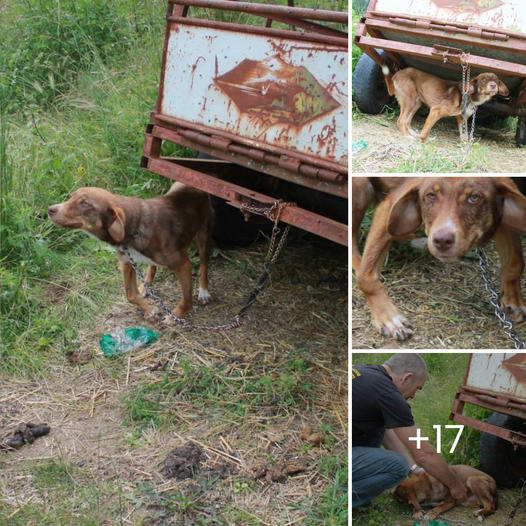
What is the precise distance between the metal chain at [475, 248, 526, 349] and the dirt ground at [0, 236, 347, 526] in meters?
1.85

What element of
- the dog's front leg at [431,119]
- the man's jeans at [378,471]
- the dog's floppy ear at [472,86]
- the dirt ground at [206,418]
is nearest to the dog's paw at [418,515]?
the man's jeans at [378,471]

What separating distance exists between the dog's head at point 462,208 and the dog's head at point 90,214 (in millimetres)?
2930

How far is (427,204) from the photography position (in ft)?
9.73

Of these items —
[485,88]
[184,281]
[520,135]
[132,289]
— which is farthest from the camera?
[132,289]

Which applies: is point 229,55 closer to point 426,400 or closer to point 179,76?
point 179,76

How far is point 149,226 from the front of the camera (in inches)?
228

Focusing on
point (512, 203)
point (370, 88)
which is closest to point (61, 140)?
point (370, 88)

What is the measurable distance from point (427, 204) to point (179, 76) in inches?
118

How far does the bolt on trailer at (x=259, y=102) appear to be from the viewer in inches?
185

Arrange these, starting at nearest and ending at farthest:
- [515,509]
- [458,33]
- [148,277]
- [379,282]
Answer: [379,282] → [515,509] → [458,33] → [148,277]

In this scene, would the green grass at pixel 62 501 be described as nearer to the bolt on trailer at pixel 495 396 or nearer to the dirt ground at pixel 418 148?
the bolt on trailer at pixel 495 396

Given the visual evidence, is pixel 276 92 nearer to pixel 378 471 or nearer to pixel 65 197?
pixel 378 471

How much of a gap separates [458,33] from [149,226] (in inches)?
109

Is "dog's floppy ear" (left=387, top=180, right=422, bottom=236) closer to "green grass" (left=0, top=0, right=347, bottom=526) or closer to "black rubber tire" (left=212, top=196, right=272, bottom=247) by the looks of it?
"green grass" (left=0, top=0, right=347, bottom=526)
